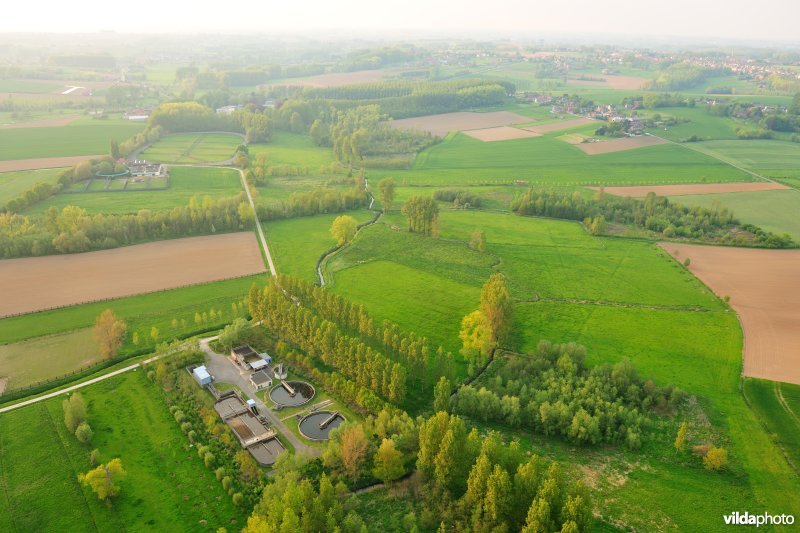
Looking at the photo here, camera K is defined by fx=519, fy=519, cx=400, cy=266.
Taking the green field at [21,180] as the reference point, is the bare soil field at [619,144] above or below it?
above

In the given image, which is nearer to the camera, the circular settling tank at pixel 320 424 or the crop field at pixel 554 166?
the circular settling tank at pixel 320 424

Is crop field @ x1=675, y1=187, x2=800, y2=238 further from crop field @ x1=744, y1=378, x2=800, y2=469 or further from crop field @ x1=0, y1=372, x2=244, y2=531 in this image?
crop field @ x1=0, y1=372, x2=244, y2=531

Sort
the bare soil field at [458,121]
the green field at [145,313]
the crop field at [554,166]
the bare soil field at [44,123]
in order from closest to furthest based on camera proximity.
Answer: the green field at [145,313], the crop field at [554,166], the bare soil field at [44,123], the bare soil field at [458,121]

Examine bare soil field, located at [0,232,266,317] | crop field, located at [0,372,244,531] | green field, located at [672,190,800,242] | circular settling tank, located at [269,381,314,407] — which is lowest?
crop field, located at [0,372,244,531]

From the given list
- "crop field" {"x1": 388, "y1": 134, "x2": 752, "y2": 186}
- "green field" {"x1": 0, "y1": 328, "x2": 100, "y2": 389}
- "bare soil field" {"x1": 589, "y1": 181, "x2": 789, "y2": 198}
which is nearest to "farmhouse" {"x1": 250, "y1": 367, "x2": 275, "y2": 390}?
"green field" {"x1": 0, "y1": 328, "x2": 100, "y2": 389}

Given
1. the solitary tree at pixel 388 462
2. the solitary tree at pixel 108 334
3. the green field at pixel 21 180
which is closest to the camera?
the solitary tree at pixel 388 462

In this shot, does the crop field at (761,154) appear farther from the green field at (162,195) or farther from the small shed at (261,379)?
the small shed at (261,379)

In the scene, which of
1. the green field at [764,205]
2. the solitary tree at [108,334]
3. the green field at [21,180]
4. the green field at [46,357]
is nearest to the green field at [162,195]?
the green field at [21,180]

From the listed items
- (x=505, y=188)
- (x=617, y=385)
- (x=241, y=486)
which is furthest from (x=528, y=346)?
(x=505, y=188)

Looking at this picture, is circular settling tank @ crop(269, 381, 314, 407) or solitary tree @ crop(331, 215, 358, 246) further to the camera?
solitary tree @ crop(331, 215, 358, 246)
